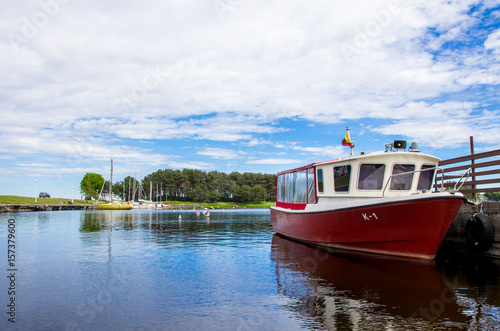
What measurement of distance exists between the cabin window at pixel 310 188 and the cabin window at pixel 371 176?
2905mm

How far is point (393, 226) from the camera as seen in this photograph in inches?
489

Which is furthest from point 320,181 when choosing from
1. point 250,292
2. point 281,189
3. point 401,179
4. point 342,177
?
point 250,292

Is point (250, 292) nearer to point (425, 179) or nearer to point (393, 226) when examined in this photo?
point (393, 226)

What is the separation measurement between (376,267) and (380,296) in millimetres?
3539

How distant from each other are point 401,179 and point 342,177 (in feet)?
7.48

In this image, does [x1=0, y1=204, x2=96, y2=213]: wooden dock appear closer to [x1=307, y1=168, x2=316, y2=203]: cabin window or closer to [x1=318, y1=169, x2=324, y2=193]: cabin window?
[x1=307, y1=168, x2=316, y2=203]: cabin window

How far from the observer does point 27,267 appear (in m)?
11.7

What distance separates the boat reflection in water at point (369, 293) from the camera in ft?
20.9

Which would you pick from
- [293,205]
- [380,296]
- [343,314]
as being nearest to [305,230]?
[293,205]

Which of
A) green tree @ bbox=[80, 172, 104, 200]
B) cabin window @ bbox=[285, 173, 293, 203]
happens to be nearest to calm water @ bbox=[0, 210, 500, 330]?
cabin window @ bbox=[285, 173, 293, 203]

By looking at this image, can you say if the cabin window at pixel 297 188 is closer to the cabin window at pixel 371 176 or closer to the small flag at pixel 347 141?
A: the small flag at pixel 347 141

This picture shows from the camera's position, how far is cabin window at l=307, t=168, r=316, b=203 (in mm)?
16766

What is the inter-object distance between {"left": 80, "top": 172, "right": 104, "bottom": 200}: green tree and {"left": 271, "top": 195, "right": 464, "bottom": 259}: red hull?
4634 inches

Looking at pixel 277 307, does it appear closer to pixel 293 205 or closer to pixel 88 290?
pixel 88 290
